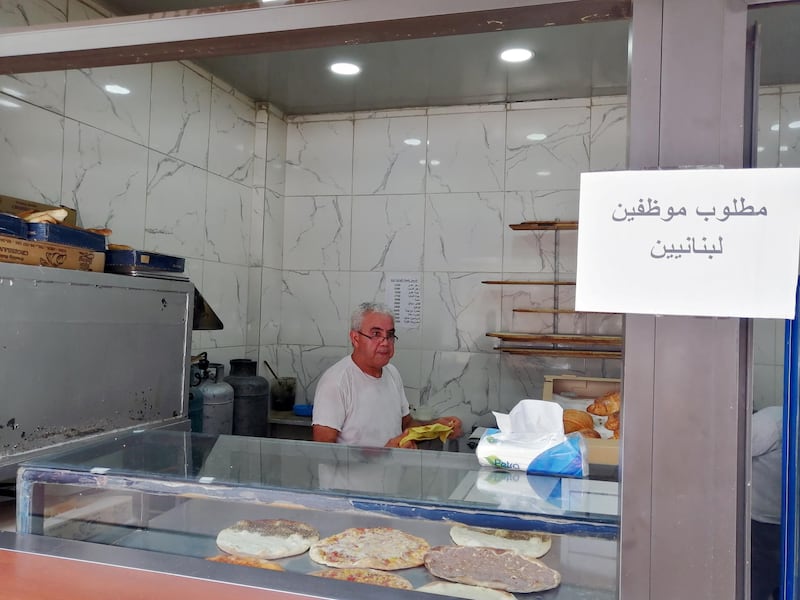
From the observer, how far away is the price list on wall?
14.7 ft

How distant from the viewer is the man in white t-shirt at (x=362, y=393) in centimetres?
297

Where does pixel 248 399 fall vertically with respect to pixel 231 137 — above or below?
below

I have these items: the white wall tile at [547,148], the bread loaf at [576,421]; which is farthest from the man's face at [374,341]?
the white wall tile at [547,148]

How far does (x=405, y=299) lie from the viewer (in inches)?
178

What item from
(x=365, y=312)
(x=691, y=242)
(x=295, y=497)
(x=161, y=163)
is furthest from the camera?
(x=161, y=163)

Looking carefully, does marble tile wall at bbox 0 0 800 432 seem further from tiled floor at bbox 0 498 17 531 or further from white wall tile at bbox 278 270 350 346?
tiled floor at bbox 0 498 17 531

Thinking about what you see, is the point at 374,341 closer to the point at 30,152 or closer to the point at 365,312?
the point at 365,312

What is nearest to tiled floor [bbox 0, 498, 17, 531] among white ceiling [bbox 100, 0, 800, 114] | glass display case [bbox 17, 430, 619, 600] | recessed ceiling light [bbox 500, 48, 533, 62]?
→ glass display case [bbox 17, 430, 619, 600]

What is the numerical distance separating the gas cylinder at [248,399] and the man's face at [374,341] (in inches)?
33.4

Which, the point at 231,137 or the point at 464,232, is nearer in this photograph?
the point at 231,137

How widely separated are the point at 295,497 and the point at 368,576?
0.92 ft

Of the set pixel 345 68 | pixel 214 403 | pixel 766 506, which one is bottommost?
pixel 766 506

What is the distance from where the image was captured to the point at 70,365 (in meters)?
1.93

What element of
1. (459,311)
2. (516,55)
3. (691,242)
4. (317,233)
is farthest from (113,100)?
(691,242)
